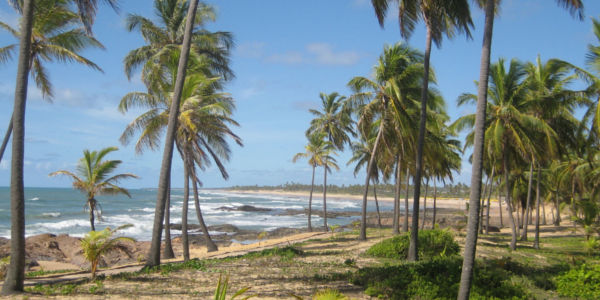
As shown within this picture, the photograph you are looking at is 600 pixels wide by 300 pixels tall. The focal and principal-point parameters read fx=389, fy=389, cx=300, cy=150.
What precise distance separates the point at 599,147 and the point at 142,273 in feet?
70.9

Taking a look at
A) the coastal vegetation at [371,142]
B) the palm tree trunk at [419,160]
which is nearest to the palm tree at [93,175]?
the coastal vegetation at [371,142]

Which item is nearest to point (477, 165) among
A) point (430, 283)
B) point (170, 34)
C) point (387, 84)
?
point (430, 283)

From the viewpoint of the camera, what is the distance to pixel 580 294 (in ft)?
26.5

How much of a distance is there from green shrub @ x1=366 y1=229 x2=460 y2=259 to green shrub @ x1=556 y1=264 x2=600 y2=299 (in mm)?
4221

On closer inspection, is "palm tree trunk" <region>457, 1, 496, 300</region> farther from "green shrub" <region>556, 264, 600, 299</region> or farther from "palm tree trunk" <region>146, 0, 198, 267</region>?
"palm tree trunk" <region>146, 0, 198, 267</region>

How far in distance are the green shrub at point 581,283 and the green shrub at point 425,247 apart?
4221 mm

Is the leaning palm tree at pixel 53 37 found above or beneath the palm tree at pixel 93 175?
above

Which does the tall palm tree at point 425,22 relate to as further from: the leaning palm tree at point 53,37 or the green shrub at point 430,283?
the leaning palm tree at point 53,37

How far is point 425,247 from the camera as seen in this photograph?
1339cm

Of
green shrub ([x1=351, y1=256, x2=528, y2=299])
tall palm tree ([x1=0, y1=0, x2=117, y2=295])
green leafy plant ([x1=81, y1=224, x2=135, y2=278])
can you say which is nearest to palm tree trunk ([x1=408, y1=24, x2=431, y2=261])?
green shrub ([x1=351, y1=256, x2=528, y2=299])

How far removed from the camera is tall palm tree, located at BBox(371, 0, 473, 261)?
9.22 m

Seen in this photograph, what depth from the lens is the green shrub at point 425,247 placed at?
13.0m

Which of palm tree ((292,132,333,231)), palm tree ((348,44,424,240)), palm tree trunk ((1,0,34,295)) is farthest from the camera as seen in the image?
palm tree ((292,132,333,231))

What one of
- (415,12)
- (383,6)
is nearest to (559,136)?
(415,12)
